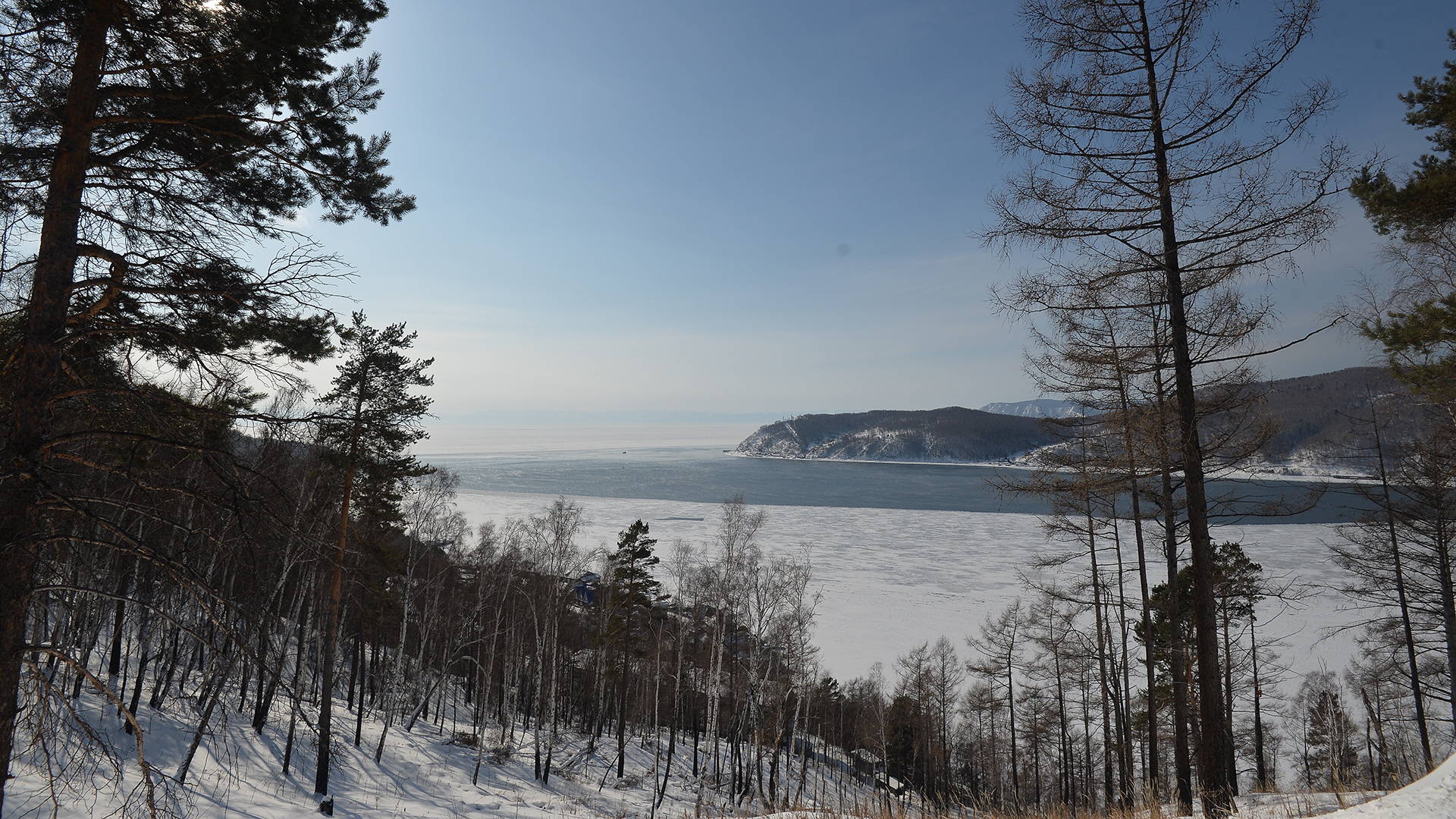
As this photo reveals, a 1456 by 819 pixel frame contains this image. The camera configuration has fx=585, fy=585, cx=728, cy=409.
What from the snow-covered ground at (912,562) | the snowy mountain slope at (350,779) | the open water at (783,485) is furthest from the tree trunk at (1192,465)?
the open water at (783,485)

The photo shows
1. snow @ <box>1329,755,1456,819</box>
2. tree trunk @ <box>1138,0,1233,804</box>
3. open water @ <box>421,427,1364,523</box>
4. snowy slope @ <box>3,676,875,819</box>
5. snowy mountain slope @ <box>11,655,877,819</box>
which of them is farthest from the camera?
open water @ <box>421,427,1364,523</box>

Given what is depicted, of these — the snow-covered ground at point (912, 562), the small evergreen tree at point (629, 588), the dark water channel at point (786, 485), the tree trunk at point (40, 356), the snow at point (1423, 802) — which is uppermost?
the tree trunk at point (40, 356)

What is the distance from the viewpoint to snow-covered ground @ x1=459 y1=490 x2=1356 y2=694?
37375mm

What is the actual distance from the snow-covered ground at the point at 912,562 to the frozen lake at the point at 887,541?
15 cm

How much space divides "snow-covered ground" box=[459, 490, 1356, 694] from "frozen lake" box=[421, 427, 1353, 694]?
5.8 inches

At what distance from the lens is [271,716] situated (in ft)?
59.7

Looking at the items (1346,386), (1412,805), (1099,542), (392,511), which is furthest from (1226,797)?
(1346,386)

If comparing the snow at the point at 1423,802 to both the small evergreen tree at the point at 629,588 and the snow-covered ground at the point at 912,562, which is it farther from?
the small evergreen tree at the point at 629,588

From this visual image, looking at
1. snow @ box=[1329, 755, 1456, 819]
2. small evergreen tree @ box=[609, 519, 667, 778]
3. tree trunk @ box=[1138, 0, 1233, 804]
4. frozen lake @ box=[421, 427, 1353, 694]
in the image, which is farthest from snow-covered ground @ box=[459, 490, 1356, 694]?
small evergreen tree @ box=[609, 519, 667, 778]

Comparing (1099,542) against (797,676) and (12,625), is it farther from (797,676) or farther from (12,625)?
(12,625)

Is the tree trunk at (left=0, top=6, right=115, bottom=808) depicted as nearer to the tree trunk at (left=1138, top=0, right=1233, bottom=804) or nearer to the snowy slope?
the snowy slope

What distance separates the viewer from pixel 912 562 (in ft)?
184

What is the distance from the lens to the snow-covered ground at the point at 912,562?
37.4 m

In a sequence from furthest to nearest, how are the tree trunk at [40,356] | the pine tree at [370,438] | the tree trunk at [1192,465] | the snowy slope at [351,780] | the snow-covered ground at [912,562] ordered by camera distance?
1. the snow-covered ground at [912,562]
2. the pine tree at [370,438]
3. the snowy slope at [351,780]
4. the tree trunk at [1192,465]
5. the tree trunk at [40,356]
